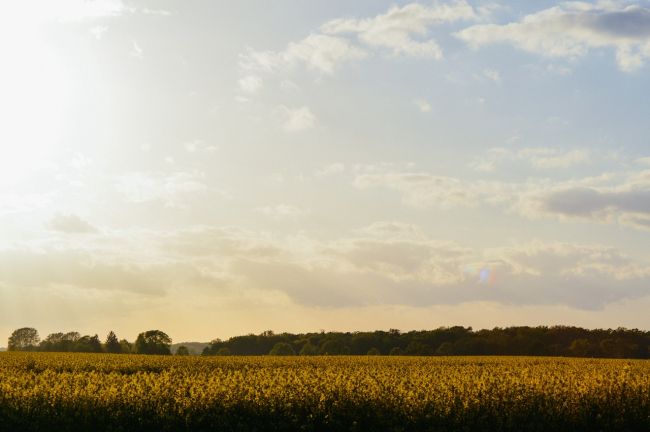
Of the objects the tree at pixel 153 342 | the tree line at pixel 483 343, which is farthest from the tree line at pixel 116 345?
the tree line at pixel 483 343

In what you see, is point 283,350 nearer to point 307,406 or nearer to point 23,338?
point 23,338

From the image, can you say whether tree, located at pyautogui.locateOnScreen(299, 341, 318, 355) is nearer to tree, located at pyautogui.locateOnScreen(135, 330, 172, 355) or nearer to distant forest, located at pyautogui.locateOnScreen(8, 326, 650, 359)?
distant forest, located at pyautogui.locateOnScreen(8, 326, 650, 359)

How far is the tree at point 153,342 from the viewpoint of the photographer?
99.4 metres

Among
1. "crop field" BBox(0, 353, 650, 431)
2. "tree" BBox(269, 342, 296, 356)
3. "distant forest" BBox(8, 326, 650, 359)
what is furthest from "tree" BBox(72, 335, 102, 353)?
"crop field" BBox(0, 353, 650, 431)

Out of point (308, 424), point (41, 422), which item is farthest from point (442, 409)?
point (41, 422)

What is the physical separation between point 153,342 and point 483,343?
153 ft

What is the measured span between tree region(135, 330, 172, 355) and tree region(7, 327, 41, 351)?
38.7 metres

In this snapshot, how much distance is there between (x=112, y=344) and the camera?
107 metres

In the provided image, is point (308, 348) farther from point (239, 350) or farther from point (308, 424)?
point (308, 424)

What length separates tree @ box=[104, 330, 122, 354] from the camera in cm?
10569

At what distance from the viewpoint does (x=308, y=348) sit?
99.8 meters

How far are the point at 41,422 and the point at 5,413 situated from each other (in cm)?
119

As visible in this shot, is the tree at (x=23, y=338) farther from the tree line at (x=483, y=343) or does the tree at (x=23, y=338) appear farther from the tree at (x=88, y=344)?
the tree line at (x=483, y=343)

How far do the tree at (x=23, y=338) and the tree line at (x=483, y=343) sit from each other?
4137 centimetres
